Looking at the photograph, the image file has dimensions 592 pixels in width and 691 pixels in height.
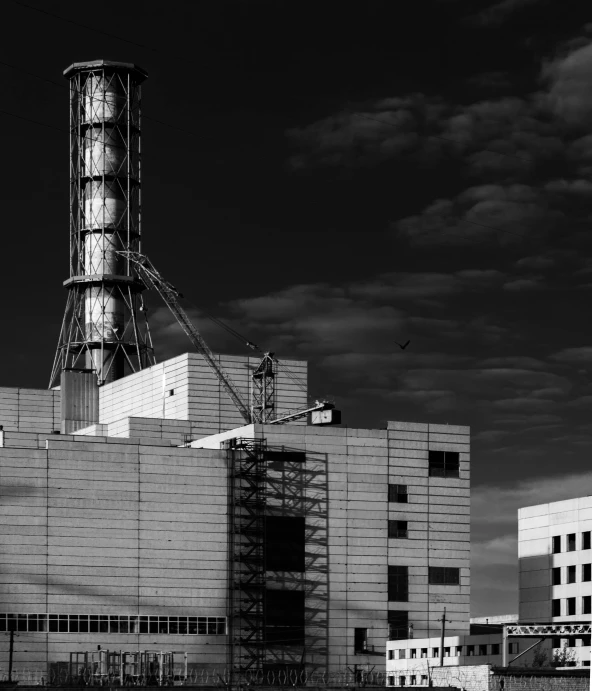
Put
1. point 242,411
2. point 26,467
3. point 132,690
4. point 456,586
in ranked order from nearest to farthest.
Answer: point 132,690, point 26,467, point 456,586, point 242,411

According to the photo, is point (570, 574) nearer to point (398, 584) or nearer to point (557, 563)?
point (557, 563)

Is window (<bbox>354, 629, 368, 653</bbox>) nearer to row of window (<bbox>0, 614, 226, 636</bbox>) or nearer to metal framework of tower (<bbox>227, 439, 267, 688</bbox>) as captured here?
metal framework of tower (<bbox>227, 439, 267, 688</bbox>)

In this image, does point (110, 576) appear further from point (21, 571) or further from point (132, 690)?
Answer: point (132, 690)

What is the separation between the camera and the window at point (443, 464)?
567 feet

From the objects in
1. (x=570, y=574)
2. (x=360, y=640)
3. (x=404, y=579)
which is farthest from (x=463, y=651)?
(x=404, y=579)

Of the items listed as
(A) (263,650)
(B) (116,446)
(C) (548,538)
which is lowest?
(A) (263,650)

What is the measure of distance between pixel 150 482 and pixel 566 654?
47.3 meters

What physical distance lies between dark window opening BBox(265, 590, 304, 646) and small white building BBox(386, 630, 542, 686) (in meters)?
10.2

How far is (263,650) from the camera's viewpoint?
523ft

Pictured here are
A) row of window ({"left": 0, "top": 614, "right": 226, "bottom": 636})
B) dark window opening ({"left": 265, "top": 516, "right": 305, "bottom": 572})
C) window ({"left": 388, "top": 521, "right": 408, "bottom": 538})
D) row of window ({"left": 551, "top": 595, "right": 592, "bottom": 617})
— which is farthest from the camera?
window ({"left": 388, "top": 521, "right": 408, "bottom": 538})

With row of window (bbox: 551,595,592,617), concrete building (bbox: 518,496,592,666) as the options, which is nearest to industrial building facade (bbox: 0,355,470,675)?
concrete building (bbox: 518,496,592,666)

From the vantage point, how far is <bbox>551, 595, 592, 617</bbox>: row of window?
499 feet

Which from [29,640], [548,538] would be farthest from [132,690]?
[548,538]

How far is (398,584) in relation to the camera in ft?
551
